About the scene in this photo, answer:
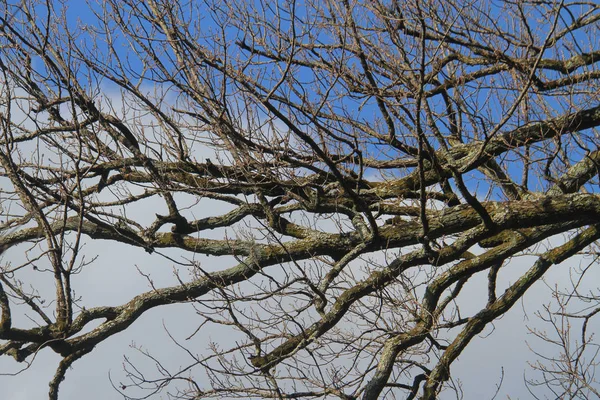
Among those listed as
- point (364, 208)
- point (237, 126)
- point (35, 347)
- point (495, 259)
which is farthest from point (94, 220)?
point (495, 259)

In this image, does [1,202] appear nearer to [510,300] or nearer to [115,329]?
[115,329]

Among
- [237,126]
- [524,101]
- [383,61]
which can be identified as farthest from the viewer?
[383,61]

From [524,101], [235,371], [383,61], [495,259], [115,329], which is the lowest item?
[235,371]

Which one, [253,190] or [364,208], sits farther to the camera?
A: [253,190]

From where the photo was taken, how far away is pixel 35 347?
24.0ft

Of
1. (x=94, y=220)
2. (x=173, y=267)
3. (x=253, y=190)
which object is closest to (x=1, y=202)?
(x=94, y=220)

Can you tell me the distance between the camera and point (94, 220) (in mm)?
7164

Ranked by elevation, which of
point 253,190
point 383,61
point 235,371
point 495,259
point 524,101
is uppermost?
point 383,61

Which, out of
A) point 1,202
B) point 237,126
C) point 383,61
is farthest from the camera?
point 1,202

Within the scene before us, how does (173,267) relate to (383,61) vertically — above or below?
below

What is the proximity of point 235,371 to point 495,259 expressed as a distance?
277 centimetres

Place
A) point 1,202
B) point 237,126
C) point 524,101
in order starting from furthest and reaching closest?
Answer: point 1,202 → point 524,101 → point 237,126

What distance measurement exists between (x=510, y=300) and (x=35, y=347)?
487 centimetres

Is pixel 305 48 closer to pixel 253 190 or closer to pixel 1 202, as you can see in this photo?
pixel 253 190
